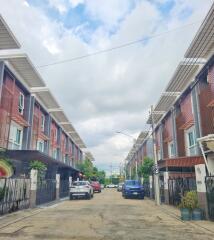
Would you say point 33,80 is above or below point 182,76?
above

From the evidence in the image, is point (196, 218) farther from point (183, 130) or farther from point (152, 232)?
point (183, 130)

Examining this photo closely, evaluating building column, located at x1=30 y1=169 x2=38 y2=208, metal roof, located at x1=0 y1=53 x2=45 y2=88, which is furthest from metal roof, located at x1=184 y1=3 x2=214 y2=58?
building column, located at x1=30 y1=169 x2=38 y2=208

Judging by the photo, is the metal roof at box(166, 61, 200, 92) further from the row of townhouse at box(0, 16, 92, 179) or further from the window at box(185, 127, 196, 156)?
the row of townhouse at box(0, 16, 92, 179)

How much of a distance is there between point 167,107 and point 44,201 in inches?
569

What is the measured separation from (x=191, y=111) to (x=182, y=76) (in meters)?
3.09

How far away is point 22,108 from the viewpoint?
79.9ft

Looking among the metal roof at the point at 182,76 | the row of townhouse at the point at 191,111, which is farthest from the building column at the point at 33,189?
the metal roof at the point at 182,76

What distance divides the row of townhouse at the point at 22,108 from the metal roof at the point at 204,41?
410 inches

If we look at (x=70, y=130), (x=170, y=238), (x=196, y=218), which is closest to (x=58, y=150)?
(x=70, y=130)

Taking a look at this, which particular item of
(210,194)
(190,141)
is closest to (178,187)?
(190,141)

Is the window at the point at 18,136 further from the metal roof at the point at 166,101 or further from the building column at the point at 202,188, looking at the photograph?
the building column at the point at 202,188

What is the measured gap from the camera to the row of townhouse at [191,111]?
50.8ft

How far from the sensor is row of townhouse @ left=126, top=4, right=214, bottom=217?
15.5m

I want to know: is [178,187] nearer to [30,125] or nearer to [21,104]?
[30,125]
